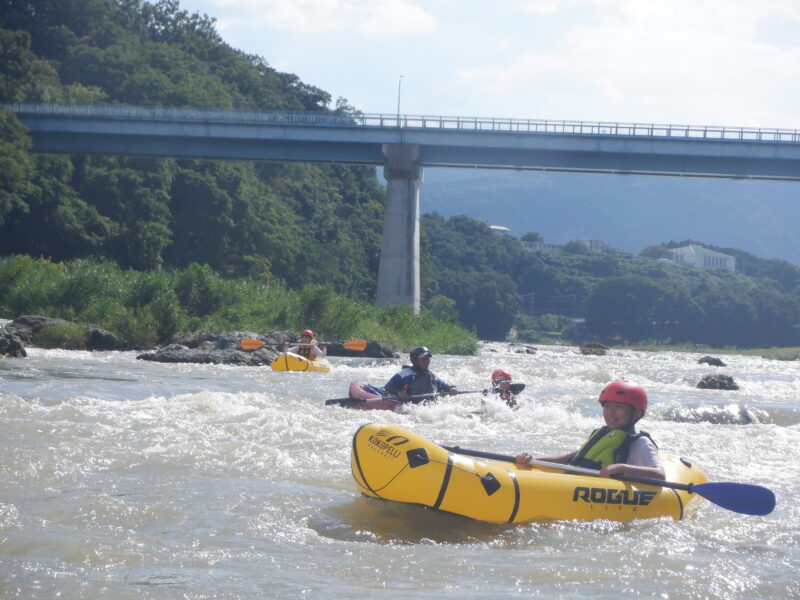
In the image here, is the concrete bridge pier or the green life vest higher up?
the concrete bridge pier

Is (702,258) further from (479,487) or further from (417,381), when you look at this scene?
(479,487)

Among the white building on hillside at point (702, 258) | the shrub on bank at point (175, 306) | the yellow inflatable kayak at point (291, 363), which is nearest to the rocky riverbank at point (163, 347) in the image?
the shrub on bank at point (175, 306)

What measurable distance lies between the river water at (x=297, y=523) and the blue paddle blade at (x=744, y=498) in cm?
16

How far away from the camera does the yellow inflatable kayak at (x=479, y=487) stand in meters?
5.96

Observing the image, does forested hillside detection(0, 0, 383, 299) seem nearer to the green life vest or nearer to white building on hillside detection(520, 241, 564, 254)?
the green life vest

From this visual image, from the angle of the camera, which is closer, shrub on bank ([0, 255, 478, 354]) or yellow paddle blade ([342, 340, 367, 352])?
yellow paddle blade ([342, 340, 367, 352])

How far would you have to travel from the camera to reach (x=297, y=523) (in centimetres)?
582

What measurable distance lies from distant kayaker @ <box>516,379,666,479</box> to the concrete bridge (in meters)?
32.4

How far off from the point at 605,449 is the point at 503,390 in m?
5.25

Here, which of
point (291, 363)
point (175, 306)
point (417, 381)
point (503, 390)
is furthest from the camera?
point (175, 306)

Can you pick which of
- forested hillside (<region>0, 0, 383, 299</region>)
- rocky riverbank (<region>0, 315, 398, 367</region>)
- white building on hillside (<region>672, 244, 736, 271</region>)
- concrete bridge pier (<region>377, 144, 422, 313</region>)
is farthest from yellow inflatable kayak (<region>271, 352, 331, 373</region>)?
white building on hillside (<region>672, 244, 736, 271</region>)

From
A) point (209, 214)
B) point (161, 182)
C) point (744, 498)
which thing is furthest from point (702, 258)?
point (744, 498)

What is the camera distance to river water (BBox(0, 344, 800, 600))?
4688 millimetres

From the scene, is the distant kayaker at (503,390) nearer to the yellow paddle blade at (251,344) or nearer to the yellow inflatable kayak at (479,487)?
the yellow inflatable kayak at (479,487)
